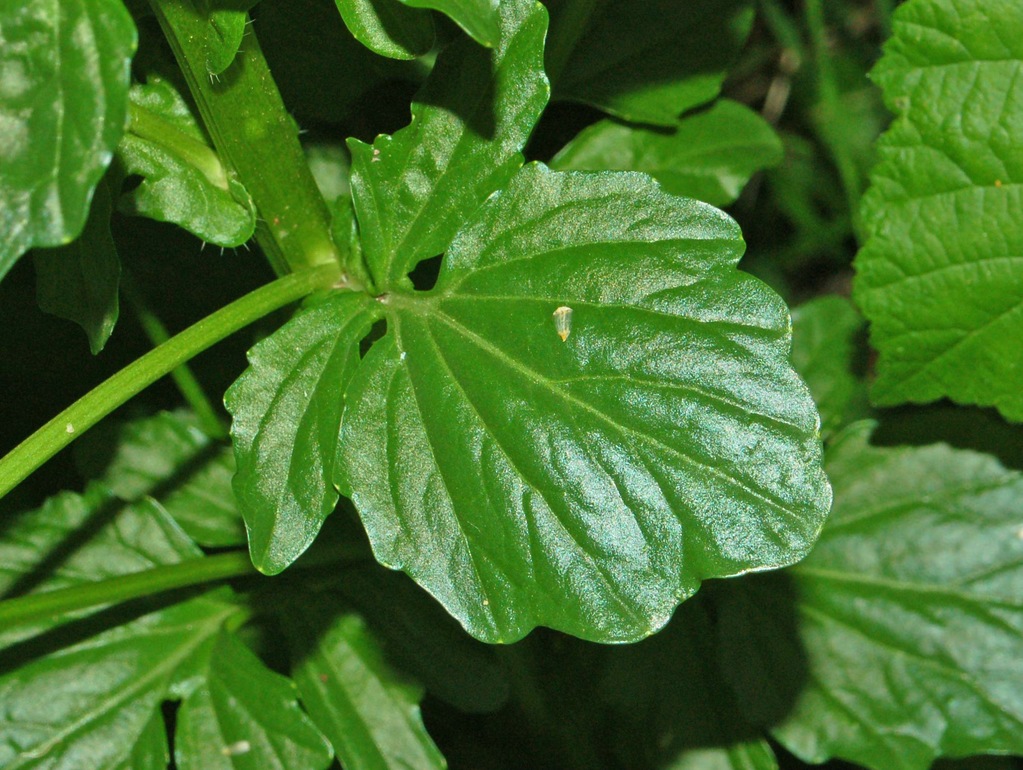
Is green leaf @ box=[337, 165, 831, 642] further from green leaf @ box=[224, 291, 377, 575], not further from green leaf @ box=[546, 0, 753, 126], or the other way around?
green leaf @ box=[546, 0, 753, 126]

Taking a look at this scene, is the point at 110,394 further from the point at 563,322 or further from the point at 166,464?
the point at 166,464

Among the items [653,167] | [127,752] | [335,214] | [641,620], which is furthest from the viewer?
[653,167]

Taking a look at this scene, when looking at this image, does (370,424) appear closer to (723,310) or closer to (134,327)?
(723,310)

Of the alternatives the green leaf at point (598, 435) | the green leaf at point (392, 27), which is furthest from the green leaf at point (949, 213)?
the green leaf at point (392, 27)

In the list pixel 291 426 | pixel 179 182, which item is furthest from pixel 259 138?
pixel 291 426

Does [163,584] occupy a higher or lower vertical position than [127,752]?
higher

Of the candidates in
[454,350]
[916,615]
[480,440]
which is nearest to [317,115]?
[454,350]

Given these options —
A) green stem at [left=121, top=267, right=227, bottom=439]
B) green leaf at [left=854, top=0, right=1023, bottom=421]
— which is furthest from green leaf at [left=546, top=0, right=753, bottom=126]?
green stem at [left=121, top=267, right=227, bottom=439]
